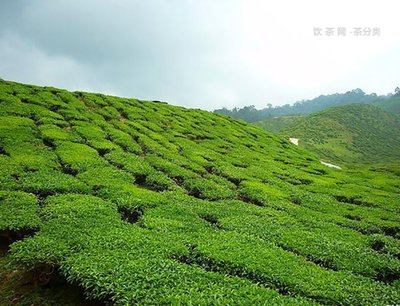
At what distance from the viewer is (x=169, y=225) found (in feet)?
55.5

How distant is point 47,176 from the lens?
20484 millimetres

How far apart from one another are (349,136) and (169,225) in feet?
549

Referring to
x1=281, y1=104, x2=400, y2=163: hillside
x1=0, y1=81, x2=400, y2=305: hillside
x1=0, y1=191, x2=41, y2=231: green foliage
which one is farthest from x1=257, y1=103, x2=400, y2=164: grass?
x1=0, y1=191, x2=41, y2=231: green foliage

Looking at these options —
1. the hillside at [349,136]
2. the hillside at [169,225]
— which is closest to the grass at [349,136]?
the hillside at [349,136]

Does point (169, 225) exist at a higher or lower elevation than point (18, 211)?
lower

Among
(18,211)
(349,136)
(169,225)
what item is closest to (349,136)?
(349,136)

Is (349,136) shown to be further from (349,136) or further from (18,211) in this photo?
(18,211)

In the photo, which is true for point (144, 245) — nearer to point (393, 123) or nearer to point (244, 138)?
point (244, 138)

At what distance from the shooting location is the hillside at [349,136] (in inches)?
Answer: 5380

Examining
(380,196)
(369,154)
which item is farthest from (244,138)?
(369,154)

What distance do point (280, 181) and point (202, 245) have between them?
18194 millimetres

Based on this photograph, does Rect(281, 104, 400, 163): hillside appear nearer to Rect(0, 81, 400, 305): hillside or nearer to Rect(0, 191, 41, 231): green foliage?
Rect(0, 81, 400, 305): hillside

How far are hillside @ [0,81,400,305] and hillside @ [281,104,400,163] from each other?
109453 millimetres

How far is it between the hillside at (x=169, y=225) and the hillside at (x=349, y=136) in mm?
109453
